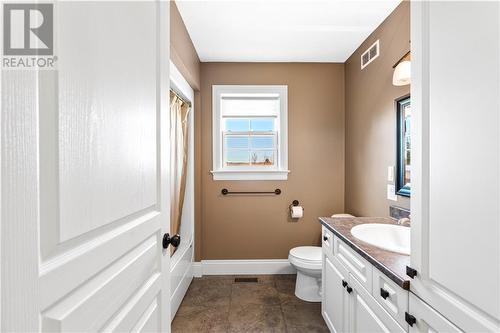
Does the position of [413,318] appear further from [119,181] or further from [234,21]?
[234,21]

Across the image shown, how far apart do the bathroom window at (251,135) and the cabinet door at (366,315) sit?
1.64 m

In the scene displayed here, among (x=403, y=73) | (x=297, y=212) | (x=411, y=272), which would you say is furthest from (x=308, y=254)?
(x=403, y=73)

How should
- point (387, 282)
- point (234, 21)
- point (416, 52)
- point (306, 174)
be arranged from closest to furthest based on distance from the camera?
point (416, 52) → point (387, 282) → point (234, 21) → point (306, 174)

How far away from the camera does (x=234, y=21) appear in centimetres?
211

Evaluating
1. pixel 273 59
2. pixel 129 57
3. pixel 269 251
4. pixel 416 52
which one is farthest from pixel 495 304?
pixel 273 59

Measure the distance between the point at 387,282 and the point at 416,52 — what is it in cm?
92

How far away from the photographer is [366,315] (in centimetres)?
129

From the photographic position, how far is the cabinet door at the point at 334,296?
1.57m

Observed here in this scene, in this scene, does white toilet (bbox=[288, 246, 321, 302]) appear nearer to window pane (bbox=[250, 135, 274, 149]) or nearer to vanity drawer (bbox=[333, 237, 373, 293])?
vanity drawer (bbox=[333, 237, 373, 293])

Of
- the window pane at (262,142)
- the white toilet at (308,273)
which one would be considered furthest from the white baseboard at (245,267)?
the window pane at (262,142)

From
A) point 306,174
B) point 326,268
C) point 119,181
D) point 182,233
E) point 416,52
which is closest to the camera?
point 119,181

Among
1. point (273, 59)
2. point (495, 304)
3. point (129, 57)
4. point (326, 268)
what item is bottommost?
point (326, 268)

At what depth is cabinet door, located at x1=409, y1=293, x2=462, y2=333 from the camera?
75 centimetres

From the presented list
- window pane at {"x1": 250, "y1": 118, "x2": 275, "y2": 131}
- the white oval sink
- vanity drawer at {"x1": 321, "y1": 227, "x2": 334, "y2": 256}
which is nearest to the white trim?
vanity drawer at {"x1": 321, "y1": 227, "x2": 334, "y2": 256}
